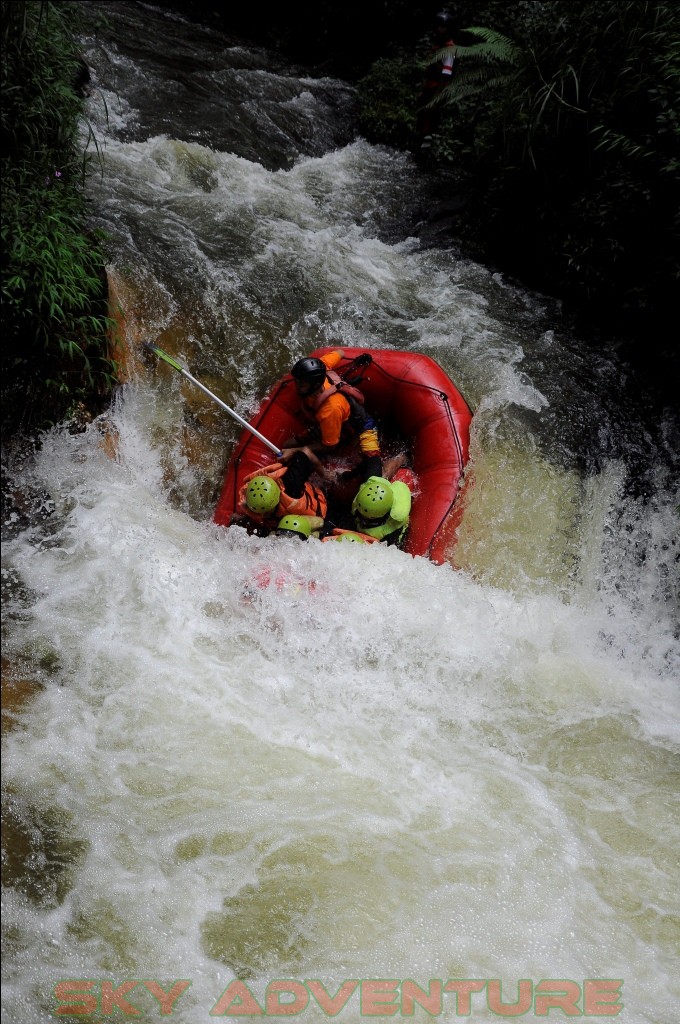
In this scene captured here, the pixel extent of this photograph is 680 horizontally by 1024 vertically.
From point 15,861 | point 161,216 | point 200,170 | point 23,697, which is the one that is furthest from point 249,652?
point 200,170

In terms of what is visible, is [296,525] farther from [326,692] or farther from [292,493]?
[326,692]

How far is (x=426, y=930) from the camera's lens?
2.83 metres

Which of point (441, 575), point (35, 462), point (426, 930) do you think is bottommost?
point (426, 930)

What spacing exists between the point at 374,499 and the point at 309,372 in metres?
0.83

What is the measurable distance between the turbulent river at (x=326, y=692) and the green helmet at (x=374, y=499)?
22cm

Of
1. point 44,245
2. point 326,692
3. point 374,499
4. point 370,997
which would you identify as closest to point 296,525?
point 374,499

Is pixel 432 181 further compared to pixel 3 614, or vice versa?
pixel 432 181

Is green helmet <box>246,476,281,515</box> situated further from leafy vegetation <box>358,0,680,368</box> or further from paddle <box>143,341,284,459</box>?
leafy vegetation <box>358,0,680,368</box>

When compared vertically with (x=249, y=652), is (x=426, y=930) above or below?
below

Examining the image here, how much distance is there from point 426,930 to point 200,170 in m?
6.11

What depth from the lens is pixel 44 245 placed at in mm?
4168

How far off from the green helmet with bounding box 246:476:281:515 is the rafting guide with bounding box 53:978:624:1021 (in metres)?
2.29

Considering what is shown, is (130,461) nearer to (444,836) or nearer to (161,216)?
(161,216)

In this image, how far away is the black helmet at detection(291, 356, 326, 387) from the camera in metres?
4.32
